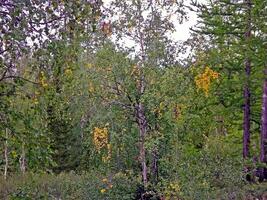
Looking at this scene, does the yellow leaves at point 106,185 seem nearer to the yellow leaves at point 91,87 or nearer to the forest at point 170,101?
the forest at point 170,101

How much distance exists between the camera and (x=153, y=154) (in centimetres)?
1262

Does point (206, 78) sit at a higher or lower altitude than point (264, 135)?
higher

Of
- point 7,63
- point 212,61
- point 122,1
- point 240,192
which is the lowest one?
point 240,192

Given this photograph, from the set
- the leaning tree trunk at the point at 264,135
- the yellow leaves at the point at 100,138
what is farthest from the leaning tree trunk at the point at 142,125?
the leaning tree trunk at the point at 264,135

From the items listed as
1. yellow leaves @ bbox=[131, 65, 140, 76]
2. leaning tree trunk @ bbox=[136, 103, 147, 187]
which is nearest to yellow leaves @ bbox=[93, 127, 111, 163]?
leaning tree trunk @ bbox=[136, 103, 147, 187]

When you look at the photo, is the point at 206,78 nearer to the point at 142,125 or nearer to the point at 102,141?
the point at 142,125

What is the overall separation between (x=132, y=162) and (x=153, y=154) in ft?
6.69

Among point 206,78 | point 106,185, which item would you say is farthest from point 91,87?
point 206,78

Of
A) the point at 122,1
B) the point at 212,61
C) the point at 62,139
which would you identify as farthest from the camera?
the point at 62,139

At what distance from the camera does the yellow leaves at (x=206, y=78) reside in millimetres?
13953

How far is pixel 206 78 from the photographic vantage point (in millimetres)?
14055

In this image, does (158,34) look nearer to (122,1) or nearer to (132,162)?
(122,1)

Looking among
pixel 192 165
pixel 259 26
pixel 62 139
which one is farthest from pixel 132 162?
pixel 62 139

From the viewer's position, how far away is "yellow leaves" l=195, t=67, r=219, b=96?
45.8ft
